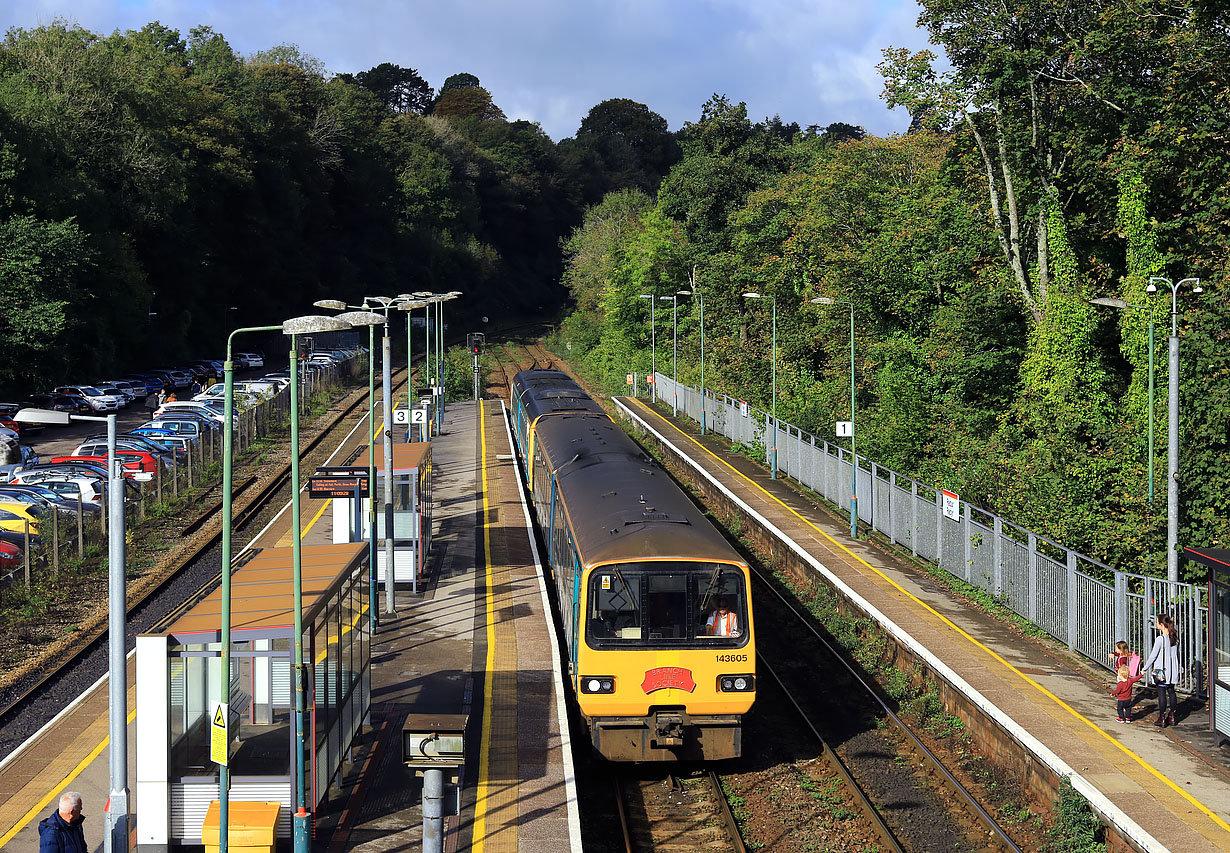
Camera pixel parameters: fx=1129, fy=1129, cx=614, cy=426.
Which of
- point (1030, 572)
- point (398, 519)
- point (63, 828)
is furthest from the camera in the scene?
point (398, 519)

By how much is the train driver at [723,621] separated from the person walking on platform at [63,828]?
693 cm

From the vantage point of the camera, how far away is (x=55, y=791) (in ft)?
42.5

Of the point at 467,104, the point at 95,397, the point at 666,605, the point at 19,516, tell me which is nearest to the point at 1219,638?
the point at 666,605

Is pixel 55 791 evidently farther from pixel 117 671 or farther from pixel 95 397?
pixel 95 397

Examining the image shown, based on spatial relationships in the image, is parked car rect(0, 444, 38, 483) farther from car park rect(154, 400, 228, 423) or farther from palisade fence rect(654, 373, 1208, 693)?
palisade fence rect(654, 373, 1208, 693)

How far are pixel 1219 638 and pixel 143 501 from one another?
946 inches

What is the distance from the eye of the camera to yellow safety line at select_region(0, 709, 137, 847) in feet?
38.6

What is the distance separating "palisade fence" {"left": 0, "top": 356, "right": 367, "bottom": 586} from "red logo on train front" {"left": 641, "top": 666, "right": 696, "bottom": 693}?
6.52 meters

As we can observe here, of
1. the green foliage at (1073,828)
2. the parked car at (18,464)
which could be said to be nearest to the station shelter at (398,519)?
the green foliage at (1073,828)

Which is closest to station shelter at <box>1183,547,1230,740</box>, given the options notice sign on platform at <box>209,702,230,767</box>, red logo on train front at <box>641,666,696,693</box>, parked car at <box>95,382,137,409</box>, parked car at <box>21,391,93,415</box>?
red logo on train front at <box>641,666,696,693</box>

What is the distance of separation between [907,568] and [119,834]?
18.2 metres

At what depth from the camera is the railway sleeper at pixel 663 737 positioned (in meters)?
13.5

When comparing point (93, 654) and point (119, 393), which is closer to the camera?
point (93, 654)

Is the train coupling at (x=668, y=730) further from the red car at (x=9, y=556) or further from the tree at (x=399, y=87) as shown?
the tree at (x=399, y=87)
